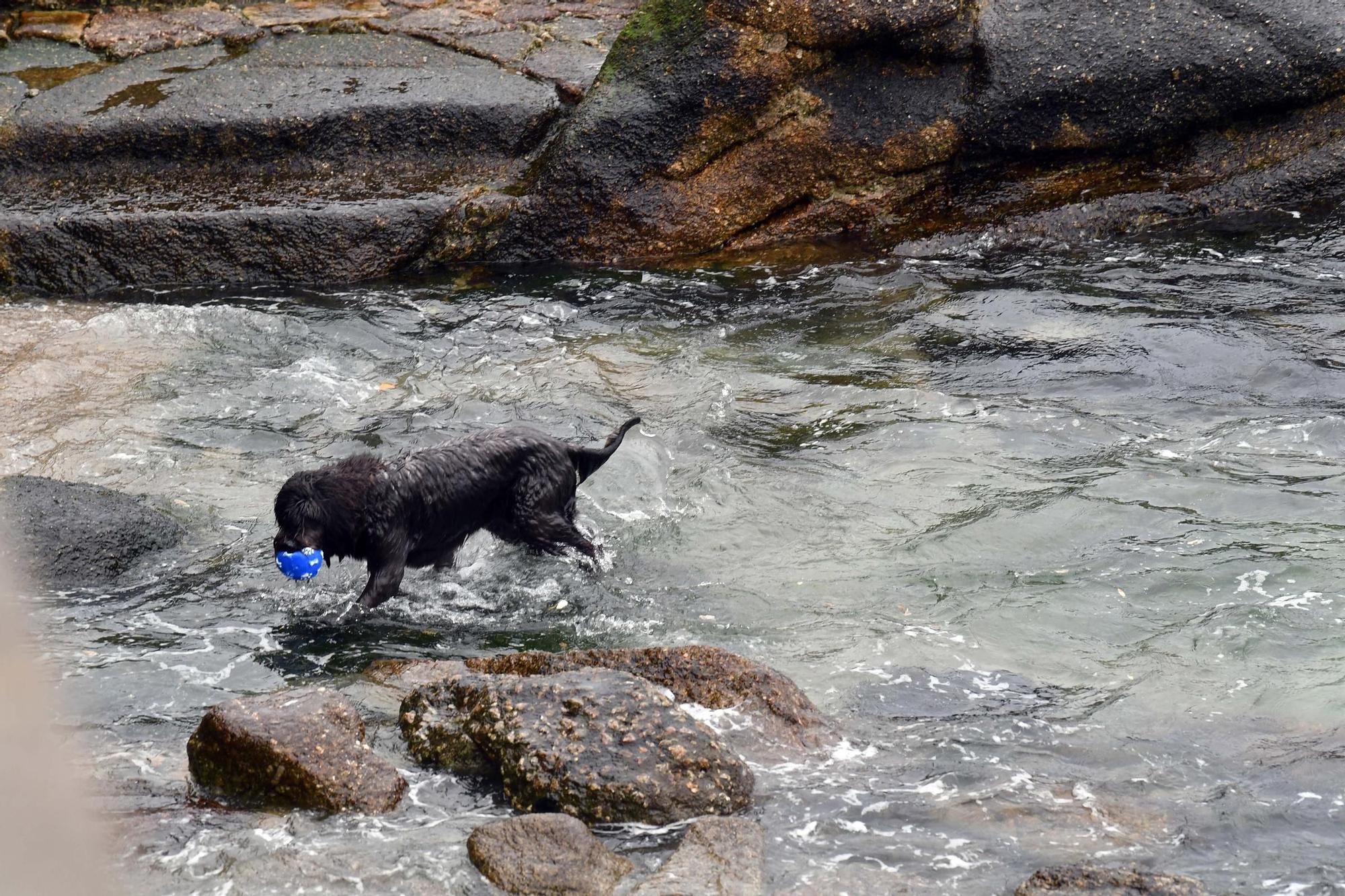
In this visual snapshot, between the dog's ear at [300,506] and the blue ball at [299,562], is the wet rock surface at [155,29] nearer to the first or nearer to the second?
the dog's ear at [300,506]

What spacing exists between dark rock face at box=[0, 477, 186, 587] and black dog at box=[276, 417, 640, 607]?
1030 millimetres

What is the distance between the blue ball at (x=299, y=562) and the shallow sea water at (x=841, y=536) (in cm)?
39

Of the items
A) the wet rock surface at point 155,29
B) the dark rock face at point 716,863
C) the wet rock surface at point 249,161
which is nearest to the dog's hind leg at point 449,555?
the dark rock face at point 716,863

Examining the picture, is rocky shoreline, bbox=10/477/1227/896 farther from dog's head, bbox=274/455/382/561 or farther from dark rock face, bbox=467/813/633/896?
dog's head, bbox=274/455/382/561

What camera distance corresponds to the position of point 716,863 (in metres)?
4.18

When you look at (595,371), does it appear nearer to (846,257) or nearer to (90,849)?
(846,257)

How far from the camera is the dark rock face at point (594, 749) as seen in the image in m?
4.46

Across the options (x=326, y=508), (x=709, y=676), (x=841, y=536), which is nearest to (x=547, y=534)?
(x=326, y=508)

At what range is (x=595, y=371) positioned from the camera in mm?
8773

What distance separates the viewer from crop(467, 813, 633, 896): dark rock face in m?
4.05

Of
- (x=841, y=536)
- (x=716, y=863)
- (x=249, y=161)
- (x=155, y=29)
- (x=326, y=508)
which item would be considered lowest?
(x=841, y=536)

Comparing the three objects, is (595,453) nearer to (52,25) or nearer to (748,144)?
(748,144)

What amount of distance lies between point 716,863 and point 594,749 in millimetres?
613

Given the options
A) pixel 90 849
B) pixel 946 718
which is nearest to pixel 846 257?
pixel 946 718
